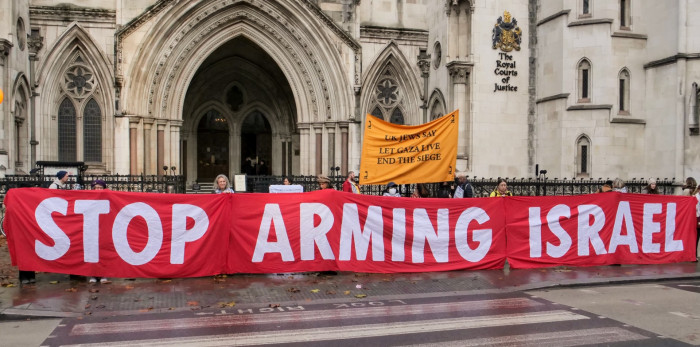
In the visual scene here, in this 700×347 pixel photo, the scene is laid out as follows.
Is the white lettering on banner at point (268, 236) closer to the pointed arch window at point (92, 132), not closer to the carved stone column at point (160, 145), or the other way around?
the carved stone column at point (160, 145)

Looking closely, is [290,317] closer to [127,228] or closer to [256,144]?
[127,228]

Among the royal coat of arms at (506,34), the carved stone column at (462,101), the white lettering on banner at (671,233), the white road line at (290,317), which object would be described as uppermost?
the royal coat of arms at (506,34)

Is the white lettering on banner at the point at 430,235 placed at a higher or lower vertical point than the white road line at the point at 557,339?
higher

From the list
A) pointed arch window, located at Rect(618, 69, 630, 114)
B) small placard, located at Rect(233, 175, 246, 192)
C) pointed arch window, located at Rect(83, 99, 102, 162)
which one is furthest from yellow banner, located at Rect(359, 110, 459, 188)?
pointed arch window, located at Rect(83, 99, 102, 162)

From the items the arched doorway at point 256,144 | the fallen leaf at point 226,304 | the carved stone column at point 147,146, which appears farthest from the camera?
the arched doorway at point 256,144

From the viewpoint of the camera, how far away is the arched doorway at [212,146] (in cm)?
2998

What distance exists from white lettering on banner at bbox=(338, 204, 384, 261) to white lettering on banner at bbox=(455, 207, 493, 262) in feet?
4.79

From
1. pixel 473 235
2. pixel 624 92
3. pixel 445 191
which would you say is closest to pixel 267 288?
pixel 473 235

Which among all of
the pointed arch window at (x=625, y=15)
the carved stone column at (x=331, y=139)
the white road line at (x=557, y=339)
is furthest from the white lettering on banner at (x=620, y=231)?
the carved stone column at (x=331, y=139)

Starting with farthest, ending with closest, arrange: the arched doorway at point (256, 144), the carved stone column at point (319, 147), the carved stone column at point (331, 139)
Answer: the arched doorway at point (256, 144) < the carved stone column at point (319, 147) < the carved stone column at point (331, 139)

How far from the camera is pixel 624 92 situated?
2198 cm

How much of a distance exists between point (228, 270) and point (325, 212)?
1930 mm

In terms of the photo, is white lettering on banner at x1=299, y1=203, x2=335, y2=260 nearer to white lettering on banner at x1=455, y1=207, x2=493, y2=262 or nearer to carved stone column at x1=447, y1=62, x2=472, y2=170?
white lettering on banner at x1=455, y1=207, x2=493, y2=262

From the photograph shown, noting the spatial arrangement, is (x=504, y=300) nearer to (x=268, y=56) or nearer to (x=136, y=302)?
(x=136, y=302)
